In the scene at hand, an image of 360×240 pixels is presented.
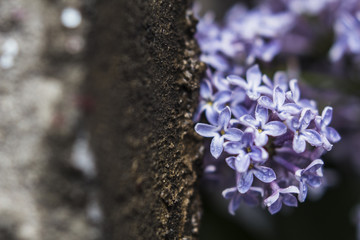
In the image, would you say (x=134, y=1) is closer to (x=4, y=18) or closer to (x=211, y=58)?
(x=211, y=58)

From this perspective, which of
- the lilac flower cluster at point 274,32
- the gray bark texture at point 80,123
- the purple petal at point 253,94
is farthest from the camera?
the lilac flower cluster at point 274,32

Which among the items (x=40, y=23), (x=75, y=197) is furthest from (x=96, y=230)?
(x=40, y=23)

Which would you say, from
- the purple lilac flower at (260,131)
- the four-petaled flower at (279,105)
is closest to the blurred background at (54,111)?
the purple lilac flower at (260,131)

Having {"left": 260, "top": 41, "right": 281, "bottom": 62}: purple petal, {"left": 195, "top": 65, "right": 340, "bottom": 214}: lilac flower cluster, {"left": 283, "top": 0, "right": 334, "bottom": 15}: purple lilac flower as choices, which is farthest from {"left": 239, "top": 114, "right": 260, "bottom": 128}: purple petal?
{"left": 283, "top": 0, "right": 334, "bottom": 15}: purple lilac flower

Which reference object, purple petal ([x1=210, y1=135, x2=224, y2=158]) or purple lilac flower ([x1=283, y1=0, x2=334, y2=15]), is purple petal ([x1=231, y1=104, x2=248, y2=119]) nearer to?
purple petal ([x1=210, y1=135, x2=224, y2=158])

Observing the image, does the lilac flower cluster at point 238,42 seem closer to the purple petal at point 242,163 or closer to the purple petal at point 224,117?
the purple petal at point 224,117

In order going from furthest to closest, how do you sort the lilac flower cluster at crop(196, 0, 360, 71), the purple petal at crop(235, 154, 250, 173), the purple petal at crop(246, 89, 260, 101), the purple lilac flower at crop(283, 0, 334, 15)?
the purple lilac flower at crop(283, 0, 334, 15), the lilac flower cluster at crop(196, 0, 360, 71), the purple petal at crop(246, 89, 260, 101), the purple petal at crop(235, 154, 250, 173)

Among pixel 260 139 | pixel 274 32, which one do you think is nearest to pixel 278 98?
pixel 260 139
